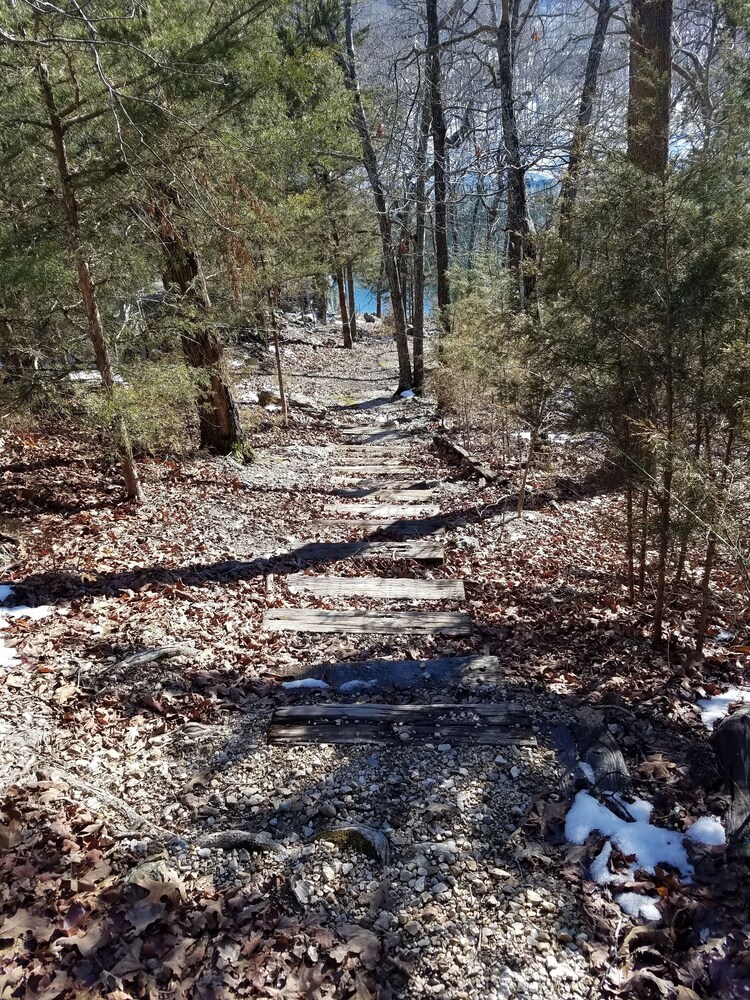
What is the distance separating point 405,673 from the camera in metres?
4.52

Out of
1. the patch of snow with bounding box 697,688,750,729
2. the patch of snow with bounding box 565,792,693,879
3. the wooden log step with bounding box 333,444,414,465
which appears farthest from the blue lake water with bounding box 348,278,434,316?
the patch of snow with bounding box 565,792,693,879

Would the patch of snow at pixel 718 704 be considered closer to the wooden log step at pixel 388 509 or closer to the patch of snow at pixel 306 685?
the patch of snow at pixel 306 685

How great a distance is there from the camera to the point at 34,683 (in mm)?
3805

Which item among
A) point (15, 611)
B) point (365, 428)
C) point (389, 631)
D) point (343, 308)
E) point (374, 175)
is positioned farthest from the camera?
point (343, 308)

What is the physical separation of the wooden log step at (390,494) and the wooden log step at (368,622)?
389 centimetres

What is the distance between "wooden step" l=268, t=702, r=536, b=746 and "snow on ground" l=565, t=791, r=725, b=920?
595 millimetres

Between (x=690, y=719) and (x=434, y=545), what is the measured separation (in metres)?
3.93

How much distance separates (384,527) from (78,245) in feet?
15.8

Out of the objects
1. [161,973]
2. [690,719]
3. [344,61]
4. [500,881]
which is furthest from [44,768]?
[344,61]

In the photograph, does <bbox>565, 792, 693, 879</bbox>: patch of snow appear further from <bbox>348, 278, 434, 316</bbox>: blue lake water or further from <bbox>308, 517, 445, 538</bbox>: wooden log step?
<bbox>348, 278, 434, 316</bbox>: blue lake water

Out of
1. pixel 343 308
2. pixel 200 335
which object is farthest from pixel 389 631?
pixel 343 308

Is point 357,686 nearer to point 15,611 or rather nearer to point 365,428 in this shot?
point 15,611

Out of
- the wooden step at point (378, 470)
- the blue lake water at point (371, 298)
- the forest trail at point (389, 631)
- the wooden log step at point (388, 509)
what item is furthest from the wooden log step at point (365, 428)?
the blue lake water at point (371, 298)

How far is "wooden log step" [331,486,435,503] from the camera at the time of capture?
936cm
